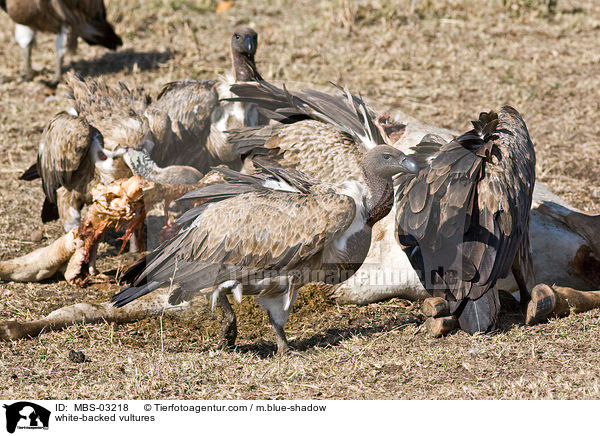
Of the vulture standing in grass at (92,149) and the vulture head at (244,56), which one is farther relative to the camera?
the vulture head at (244,56)

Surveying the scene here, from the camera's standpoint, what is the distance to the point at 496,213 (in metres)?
4.76

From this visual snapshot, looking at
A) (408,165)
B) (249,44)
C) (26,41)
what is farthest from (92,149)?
(26,41)

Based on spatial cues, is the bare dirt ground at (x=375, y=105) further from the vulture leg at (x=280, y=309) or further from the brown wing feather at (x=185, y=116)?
the brown wing feather at (x=185, y=116)

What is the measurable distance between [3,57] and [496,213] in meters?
7.17

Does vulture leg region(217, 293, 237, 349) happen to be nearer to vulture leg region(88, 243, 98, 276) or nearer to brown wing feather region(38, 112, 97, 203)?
vulture leg region(88, 243, 98, 276)

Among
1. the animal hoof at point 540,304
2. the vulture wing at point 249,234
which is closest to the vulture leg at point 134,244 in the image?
the vulture wing at point 249,234

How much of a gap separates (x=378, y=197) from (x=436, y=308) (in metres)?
0.70

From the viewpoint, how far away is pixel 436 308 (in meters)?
4.75

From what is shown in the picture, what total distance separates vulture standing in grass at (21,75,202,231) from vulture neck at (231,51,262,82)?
31.5 inches

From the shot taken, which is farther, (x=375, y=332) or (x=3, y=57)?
(x=3, y=57)

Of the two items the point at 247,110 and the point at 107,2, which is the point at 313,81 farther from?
the point at 107,2

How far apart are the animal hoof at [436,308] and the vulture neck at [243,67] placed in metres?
2.78

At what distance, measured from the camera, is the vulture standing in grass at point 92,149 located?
6109 mm

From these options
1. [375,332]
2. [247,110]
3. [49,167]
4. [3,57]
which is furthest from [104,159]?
[3,57]
